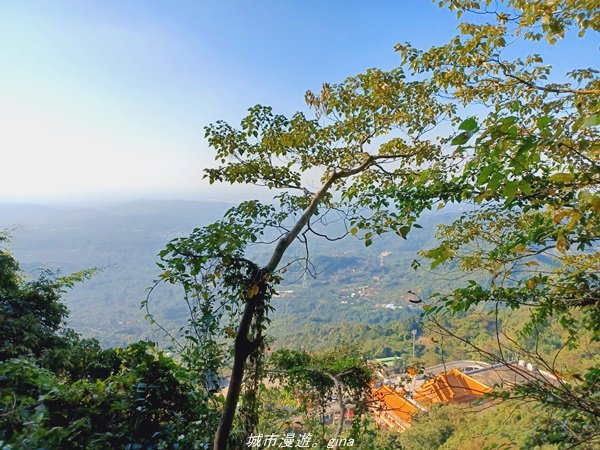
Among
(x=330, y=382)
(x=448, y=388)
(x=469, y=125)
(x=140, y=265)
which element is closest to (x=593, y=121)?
(x=469, y=125)

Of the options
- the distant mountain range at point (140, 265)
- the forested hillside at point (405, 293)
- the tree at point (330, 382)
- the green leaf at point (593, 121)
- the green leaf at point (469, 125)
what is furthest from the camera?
the distant mountain range at point (140, 265)

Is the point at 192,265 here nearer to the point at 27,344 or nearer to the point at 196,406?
the point at 196,406

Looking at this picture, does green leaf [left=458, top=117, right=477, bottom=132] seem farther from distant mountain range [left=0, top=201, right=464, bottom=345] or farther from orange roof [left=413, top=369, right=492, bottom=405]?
distant mountain range [left=0, top=201, right=464, bottom=345]

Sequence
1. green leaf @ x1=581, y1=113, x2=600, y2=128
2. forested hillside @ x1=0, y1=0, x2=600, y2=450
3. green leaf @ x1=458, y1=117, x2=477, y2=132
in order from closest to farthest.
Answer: green leaf @ x1=581, y1=113, x2=600, y2=128, green leaf @ x1=458, y1=117, x2=477, y2=132, forested hillside @ x1=0, y1=0, x2=600, y2=450

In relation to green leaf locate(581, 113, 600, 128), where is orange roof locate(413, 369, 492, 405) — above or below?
below

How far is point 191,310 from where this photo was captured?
259cm

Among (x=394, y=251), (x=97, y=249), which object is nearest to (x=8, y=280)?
(x=394, y=251)

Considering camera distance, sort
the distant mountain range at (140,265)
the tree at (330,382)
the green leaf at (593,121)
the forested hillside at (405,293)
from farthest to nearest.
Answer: the distant mountain range at (140,265) < the tree at (330,382) < the forested hillside at (405,293) < the green leaf at (593,121)

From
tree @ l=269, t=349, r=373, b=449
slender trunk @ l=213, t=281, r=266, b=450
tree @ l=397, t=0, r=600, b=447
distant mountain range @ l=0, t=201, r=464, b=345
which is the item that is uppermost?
→ tree @ l=397, t=0, r=600, b=447

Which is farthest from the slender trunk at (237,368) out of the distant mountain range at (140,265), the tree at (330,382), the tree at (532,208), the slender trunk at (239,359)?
the distant mountain range at (140,265)

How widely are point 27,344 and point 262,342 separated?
527 cm

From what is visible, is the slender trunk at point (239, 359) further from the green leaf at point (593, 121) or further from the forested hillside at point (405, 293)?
the green leaf at point (593, 121)

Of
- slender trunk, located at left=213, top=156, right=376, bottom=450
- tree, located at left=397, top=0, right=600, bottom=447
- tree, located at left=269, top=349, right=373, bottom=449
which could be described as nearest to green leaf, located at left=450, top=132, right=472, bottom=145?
tree, located at left=397, top=0, right=600, bottom=447

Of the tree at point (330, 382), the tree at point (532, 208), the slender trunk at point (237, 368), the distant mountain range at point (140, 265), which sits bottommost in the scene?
the distant mountain range at point (140, 265)
